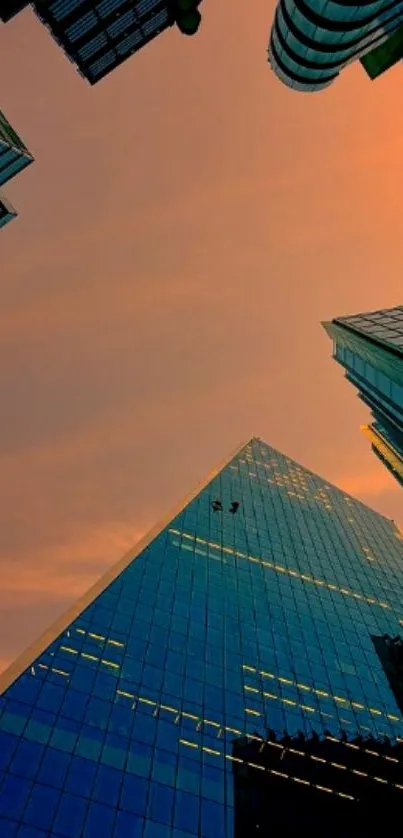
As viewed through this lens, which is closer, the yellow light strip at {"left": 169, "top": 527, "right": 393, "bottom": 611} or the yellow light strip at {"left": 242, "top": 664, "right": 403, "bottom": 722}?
the yellow light strip at {"left": 242, "top": 664, "right": 403, "bottom": 722}

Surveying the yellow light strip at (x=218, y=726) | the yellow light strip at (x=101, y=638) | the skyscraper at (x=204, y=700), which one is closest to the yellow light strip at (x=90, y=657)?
the skyscraper at (x=204, y=700)

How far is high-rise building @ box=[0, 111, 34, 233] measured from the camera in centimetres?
5491

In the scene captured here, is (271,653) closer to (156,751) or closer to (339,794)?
(339,794)

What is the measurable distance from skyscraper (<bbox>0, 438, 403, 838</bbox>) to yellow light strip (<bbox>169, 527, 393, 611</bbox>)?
259 mm

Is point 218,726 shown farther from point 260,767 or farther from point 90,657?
point 90,657

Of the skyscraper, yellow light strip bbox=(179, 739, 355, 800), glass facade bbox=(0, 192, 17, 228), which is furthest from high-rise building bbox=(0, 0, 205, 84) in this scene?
yellow light strip bbox=(179, 739, 355, 800)

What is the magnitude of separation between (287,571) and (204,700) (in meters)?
30.6

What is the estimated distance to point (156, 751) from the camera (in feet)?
120

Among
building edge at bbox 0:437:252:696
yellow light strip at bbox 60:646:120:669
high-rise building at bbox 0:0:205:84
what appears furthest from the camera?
high-rise building at bbox 0:0:205:84

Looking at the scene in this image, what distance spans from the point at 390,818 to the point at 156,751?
62.2 ft

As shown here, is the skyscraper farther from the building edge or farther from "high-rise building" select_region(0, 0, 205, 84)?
"high-rise building" select_region(0, 0, 205, 84)

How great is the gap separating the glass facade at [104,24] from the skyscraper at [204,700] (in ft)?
161

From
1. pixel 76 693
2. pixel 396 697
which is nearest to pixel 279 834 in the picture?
pixel 76 693

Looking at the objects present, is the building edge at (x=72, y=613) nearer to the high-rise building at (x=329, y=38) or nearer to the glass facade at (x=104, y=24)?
the glass facade at (x=104, y=24)
